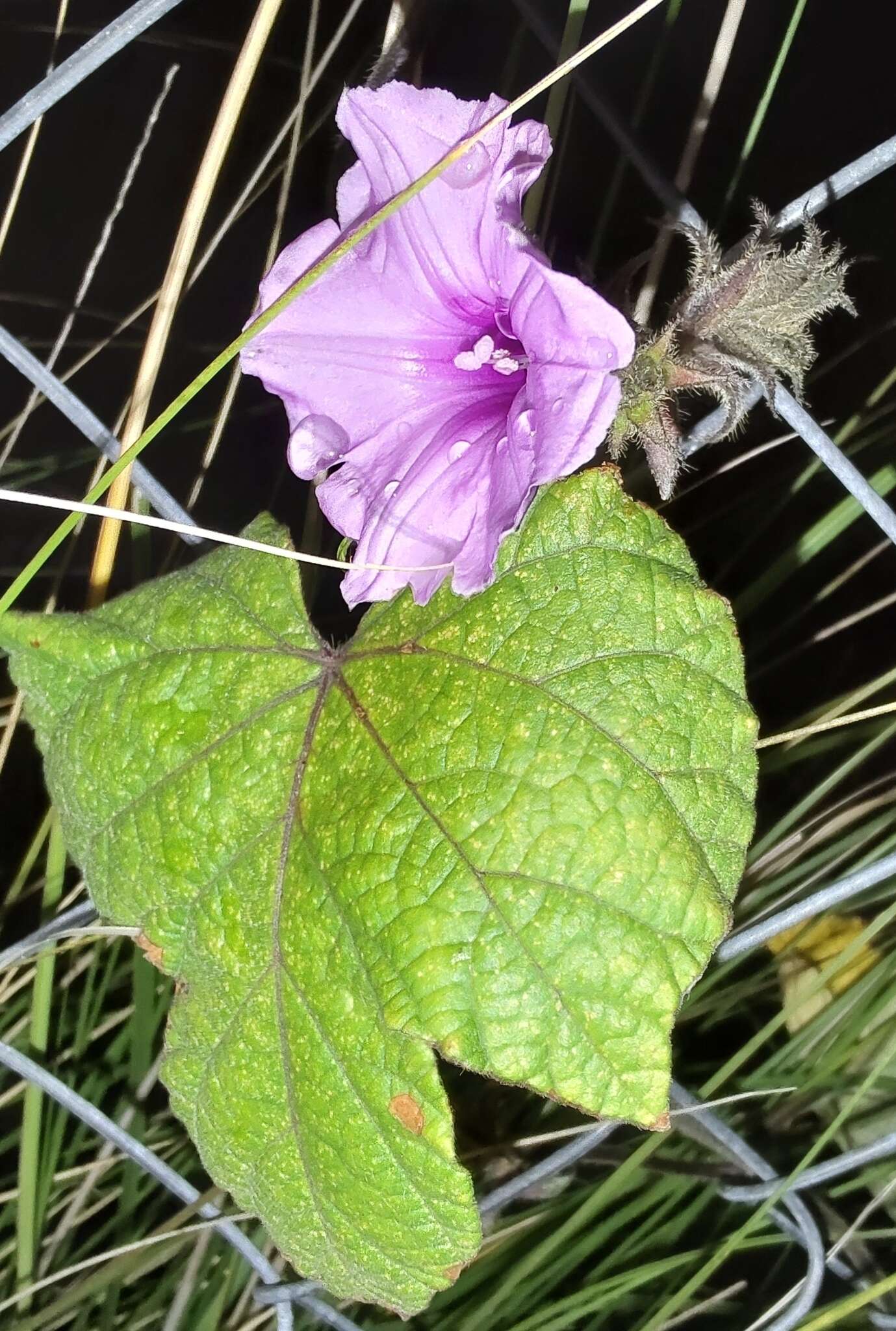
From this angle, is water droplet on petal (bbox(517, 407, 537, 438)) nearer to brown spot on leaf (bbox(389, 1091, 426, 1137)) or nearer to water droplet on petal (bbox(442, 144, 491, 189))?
water droplet on petal (bbox(442, 144, 491, 189))

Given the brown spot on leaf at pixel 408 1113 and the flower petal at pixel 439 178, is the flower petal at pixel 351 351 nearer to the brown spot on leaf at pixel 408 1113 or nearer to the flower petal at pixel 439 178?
the flower petal at pixel 439 178

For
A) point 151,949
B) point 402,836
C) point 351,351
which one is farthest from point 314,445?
point 151,949

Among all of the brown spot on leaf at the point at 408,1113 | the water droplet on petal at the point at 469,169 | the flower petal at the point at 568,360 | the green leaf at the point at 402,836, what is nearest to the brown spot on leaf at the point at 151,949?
the green leaf at the point at 402,836

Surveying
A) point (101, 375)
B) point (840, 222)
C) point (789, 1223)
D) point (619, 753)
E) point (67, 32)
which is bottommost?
point (789, 1223)

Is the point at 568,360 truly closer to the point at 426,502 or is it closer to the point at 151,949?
the point at 426,502

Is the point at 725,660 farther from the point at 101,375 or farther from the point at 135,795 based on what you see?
the point at 101,375

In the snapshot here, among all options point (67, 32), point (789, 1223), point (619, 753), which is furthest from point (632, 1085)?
point (67, 32)
